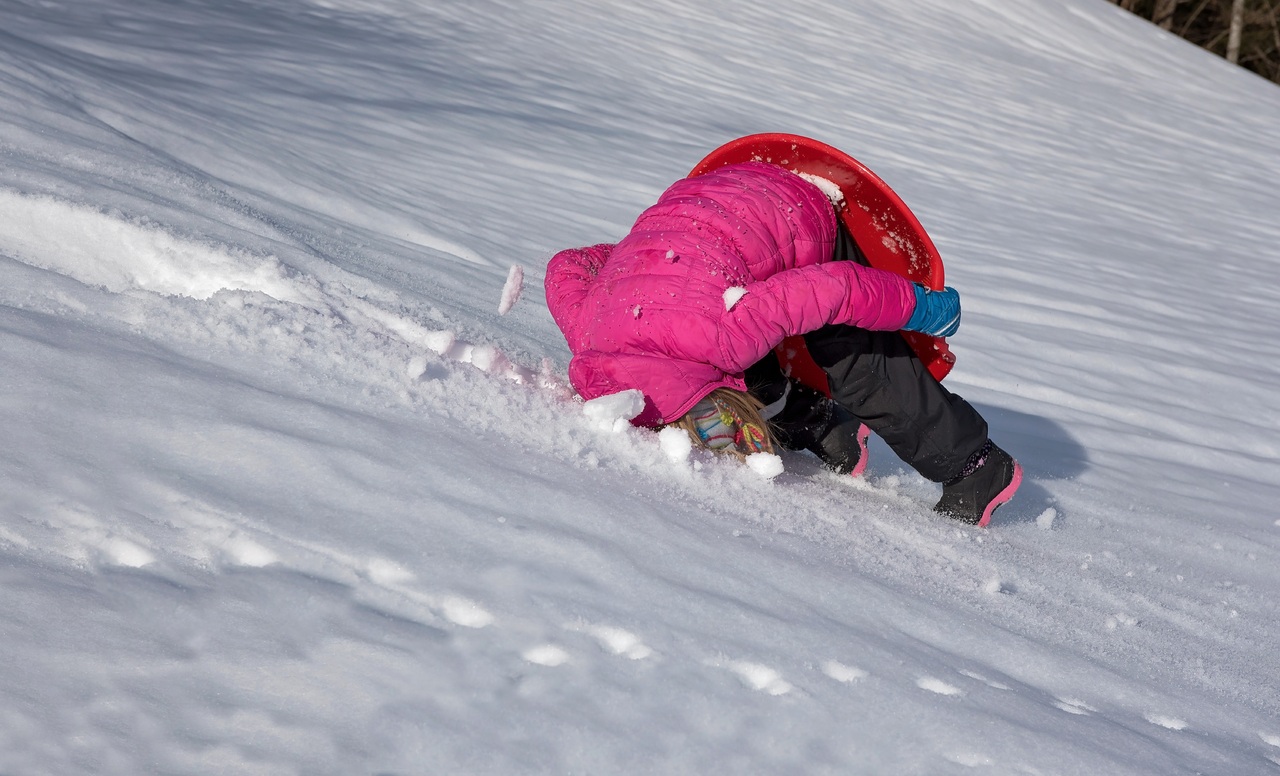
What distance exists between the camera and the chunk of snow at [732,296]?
6.15ft

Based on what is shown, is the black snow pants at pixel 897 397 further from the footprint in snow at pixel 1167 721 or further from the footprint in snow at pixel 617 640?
the footprint in snow at pixel 617 640

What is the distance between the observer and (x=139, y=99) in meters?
3.62

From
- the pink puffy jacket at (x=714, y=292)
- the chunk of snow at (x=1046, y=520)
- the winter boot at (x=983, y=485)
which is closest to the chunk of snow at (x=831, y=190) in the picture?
the pink puffy jacket at (x=714, y=292)

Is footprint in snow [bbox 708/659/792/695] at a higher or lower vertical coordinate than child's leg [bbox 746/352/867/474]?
lower

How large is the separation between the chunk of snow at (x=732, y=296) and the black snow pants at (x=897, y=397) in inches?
9.6

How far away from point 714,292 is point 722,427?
0.91ft

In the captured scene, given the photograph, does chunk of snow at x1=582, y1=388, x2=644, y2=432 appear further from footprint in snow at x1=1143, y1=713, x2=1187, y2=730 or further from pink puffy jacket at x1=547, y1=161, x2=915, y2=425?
footprint in snow at x1=1143, y1=713, x2=1187, y2=730

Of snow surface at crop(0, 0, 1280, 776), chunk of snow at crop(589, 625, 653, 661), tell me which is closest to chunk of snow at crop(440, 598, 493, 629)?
snow surface at crop(0, 0, 1280, 776)

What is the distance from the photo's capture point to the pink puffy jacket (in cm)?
189

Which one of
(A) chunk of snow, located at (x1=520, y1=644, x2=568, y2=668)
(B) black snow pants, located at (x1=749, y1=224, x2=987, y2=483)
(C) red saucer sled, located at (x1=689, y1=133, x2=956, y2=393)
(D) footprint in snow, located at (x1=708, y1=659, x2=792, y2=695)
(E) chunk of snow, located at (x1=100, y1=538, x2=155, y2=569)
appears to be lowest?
(E) chunk of snow, located at (x1=100, y1=538, x2=155, y2=569)

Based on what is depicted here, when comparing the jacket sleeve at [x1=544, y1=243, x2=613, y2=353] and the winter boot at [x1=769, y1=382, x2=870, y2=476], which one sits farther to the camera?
the winter boot at [x1=769, y1=382, x2=870, y2=476]

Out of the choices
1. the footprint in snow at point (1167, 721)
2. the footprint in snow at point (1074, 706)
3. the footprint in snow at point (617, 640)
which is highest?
the footprint in snow at point (1167, 721)

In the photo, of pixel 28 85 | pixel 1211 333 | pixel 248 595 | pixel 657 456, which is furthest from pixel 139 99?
pixel 1211 333

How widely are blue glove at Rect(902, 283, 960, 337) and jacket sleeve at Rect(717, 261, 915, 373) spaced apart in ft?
0.20
